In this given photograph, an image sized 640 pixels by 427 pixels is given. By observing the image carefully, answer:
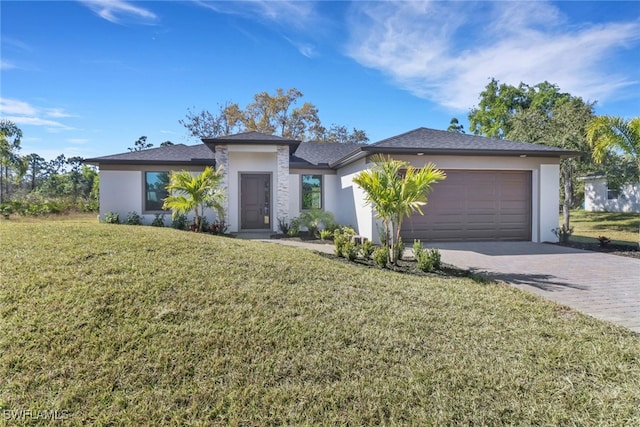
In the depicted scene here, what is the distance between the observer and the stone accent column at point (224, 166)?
12.7 metres

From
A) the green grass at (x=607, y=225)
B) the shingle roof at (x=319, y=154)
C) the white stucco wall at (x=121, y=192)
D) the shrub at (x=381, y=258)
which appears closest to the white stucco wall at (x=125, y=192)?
the white stucco wall at (x=121, y=192)

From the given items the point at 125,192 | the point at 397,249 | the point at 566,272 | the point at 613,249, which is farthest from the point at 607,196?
the point at 125,192

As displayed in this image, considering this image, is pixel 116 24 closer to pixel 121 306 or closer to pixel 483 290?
pixel 121 306

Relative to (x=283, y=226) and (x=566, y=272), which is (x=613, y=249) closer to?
(x=566, y=272)

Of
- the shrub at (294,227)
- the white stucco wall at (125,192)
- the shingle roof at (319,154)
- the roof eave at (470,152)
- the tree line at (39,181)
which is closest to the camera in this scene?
the roof eave at (470,152)

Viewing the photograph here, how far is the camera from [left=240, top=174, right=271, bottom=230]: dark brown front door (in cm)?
→ 1363

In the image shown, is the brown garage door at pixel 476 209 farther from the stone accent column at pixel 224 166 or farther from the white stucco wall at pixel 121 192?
the white stucco wall at pixel 121 192

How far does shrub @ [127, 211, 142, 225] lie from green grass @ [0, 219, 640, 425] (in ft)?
28.1

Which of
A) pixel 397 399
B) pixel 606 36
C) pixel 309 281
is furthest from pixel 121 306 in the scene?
pixel 606 36

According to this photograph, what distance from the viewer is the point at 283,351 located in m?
3.20

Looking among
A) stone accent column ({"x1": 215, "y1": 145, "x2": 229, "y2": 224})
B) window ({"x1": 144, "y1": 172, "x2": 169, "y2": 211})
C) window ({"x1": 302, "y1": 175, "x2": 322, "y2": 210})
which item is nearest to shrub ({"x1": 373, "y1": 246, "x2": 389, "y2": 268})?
window ({"x1": 302, "y1": 175, "x2": 322, "y2": 210})

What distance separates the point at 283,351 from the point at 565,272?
671cm

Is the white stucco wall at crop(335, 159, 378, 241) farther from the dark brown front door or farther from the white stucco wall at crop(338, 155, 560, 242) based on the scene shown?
the dark brown front door

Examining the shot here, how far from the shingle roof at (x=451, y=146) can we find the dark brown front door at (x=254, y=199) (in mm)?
5370
